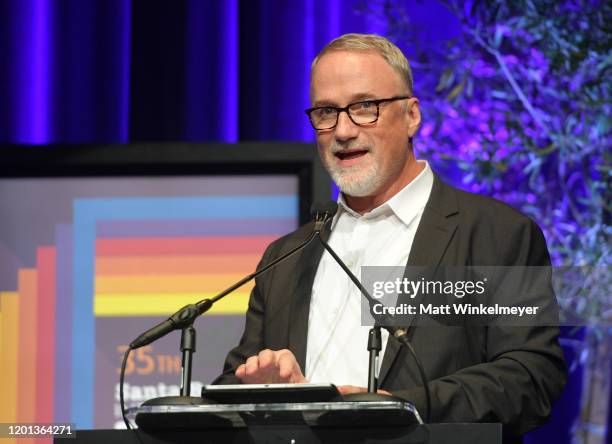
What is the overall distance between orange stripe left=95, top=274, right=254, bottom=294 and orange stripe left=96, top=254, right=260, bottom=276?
2 cm

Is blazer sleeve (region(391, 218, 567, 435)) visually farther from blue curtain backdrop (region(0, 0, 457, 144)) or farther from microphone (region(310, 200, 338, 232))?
blue curtain backdrop (region(0, 0, 457, 144))

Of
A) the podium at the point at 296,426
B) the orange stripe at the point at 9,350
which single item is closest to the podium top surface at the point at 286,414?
the podium at the point at 296,426

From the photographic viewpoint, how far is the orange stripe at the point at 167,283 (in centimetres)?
355

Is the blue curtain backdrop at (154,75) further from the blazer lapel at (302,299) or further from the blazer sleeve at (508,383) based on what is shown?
the blazer sleeve at (508,383)

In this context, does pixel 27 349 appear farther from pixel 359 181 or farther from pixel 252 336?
pixel 359 181

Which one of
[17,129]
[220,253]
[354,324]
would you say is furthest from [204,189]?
[354,324]

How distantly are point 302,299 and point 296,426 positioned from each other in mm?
994

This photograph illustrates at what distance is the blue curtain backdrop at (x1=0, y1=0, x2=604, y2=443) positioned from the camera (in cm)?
412

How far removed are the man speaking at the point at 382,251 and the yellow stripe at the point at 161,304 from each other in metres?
0.71

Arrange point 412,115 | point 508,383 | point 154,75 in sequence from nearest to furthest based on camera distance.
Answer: point 508,383 → point 412,115 → point 154,75

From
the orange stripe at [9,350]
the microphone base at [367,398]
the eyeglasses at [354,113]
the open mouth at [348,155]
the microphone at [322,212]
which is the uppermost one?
the eyeglasses at [354,113]

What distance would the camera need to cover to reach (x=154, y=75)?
4141 mm

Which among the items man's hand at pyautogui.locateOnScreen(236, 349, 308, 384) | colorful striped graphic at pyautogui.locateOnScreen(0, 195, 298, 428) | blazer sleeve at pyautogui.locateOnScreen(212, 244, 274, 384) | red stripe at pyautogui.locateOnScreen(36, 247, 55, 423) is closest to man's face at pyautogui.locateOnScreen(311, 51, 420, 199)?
blazer sleeve at pyautogui.locateOnScreen(212, 244, 274, 384)

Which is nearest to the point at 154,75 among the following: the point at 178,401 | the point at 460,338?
the point at 460,338
